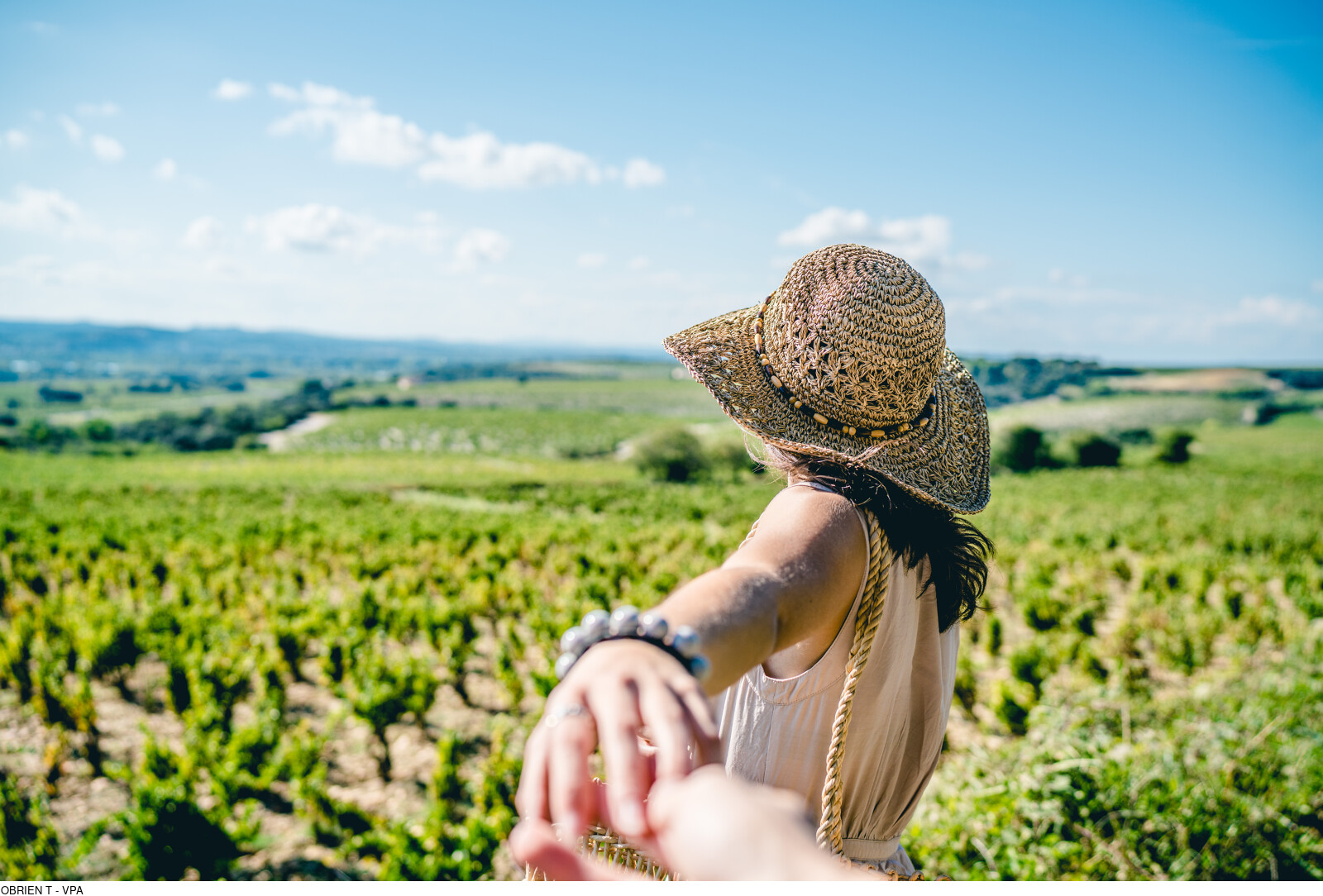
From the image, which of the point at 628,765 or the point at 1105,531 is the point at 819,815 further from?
the point at 1105,531

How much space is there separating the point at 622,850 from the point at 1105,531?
21829mm

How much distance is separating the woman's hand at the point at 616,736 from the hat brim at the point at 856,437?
0.62 meters

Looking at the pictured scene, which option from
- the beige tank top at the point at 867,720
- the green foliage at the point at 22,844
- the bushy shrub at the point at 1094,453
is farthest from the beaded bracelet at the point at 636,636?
the bushy shrub at the point at 1094,453

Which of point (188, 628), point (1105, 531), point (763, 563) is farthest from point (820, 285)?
point (1105, 531)

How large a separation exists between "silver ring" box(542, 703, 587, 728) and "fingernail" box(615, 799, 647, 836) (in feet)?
0.35

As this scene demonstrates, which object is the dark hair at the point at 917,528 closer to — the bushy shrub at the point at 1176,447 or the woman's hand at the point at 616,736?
the woman's hand at the point at 616,736

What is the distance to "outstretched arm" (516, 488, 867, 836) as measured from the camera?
59 cm

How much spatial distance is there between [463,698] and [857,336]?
639 centimetres

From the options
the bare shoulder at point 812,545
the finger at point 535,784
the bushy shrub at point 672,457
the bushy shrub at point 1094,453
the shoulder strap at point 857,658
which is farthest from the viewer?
the bushy shrub at point 1094,453

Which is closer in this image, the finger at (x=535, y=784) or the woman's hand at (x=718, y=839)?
the woman's hand at (x=718, y=839)

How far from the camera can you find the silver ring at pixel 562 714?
64 centimetres

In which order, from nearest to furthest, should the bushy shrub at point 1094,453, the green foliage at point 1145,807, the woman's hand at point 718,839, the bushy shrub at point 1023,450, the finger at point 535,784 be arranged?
1. the woman's hand at point 718,839
2. the finger at point 535,784
3. the green foliage at point 1145,807
4. the bushy shrub at point 1023,450
5. the bushy shrub at point 1094,453

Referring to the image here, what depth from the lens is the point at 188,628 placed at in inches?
290

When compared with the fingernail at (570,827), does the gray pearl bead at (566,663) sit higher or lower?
higher
